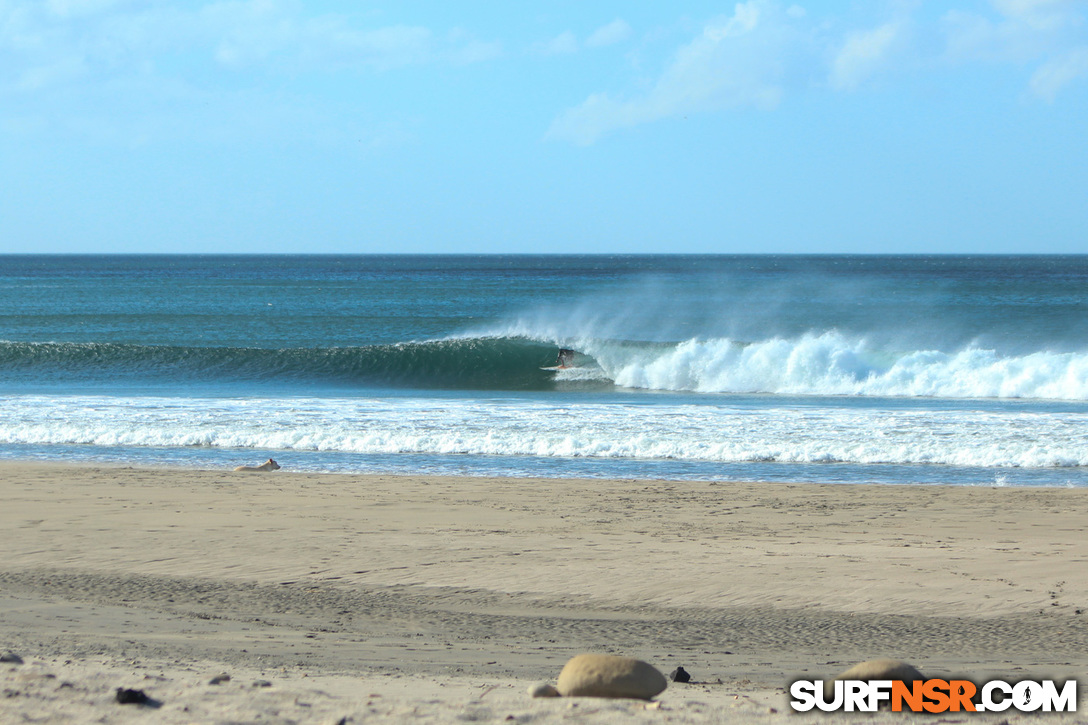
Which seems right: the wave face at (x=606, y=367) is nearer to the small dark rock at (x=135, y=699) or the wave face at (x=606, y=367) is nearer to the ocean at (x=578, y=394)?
the ocean at (x=578, y=394)

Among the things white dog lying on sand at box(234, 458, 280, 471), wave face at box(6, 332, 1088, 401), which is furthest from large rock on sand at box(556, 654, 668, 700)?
wave face at box(6, 332, 1088, 401)

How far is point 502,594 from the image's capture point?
20.2 ft

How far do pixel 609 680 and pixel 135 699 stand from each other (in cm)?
189

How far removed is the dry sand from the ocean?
204 cm

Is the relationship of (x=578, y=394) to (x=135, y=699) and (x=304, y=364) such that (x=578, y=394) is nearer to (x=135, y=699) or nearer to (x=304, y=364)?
(x=304, y=364)

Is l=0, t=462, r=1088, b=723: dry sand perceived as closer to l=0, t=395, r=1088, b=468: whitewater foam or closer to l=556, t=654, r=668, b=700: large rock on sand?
l=556, t=654, r=668, b=700: large rock on sand

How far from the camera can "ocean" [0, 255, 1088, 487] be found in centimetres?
1202

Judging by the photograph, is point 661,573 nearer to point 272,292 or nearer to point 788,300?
point 788,300

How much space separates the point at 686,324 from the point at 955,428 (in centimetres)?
2155

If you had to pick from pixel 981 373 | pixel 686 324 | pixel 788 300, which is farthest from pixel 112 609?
pixel 788 300

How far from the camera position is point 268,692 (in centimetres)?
399

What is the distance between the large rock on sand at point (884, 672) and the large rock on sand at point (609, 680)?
0.84 meters

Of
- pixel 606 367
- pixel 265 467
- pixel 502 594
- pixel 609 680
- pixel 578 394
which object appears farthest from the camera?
pixel 606 367

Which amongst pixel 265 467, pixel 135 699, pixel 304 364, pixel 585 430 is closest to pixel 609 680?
pixel 135 699
